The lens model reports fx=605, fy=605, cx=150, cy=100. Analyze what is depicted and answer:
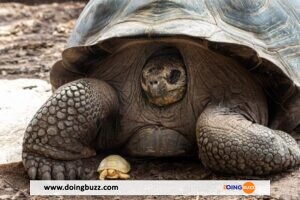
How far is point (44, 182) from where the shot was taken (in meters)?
3.04

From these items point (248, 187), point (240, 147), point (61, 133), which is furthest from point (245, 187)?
point (61, 133)

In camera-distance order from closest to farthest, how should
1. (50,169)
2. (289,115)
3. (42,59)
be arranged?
(50,169), (289,115), (42,59)

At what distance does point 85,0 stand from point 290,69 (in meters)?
6.70

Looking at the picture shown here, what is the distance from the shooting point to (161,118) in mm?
3328

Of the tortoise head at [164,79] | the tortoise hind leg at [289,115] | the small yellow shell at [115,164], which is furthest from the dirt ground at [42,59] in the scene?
the tortoise hind leg at [289,115]

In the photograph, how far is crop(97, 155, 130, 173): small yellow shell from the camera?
126 inches

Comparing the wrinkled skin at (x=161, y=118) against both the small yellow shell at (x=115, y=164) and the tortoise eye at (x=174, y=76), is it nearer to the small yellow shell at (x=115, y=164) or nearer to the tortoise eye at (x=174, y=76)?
the tortoise eye at (x=174, y=76)

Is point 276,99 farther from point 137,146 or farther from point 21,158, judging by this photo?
point 21,158

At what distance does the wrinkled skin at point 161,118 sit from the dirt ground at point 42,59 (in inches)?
3.5

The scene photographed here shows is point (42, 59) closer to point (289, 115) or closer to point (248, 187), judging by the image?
point (289, 115)

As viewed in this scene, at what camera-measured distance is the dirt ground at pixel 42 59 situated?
301 centimetres

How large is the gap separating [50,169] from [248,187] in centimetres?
100

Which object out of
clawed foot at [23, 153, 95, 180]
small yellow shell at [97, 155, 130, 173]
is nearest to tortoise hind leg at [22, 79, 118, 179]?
clawed foot at [23, 153, 95, 180]

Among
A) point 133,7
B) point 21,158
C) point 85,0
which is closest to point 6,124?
point 21,158
